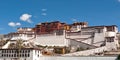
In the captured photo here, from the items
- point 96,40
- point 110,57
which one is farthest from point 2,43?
point 110,57

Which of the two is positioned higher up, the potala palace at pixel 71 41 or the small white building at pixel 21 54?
the potala palace at pixel 71 41

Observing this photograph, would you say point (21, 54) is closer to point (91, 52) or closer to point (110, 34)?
point (91, 52)

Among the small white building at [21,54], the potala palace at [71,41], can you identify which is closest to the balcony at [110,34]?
the potala palace at [71,41]

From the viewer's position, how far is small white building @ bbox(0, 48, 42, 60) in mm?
52219

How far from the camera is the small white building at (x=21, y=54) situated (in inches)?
2056

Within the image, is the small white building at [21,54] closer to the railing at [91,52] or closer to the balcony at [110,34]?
the railing at [91,52]

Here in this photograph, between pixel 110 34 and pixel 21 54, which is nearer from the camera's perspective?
pixel 21 54

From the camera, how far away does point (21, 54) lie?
5309 cm

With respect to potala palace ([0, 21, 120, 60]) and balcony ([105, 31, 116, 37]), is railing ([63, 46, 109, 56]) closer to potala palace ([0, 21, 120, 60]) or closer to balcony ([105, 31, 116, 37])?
potala palace ([0, 21, 120, 60])

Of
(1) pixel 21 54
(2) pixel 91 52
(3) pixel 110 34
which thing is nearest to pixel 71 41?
(3) pixel 110 34

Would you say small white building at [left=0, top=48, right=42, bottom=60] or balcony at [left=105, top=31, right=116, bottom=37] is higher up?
balcony at [left=105, top=31, right=116, bottom=37]

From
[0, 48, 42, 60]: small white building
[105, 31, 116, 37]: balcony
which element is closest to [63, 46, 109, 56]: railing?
[105, 31, 116, 37]: balcony

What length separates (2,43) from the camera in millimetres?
77250

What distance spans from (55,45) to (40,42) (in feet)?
14.6
